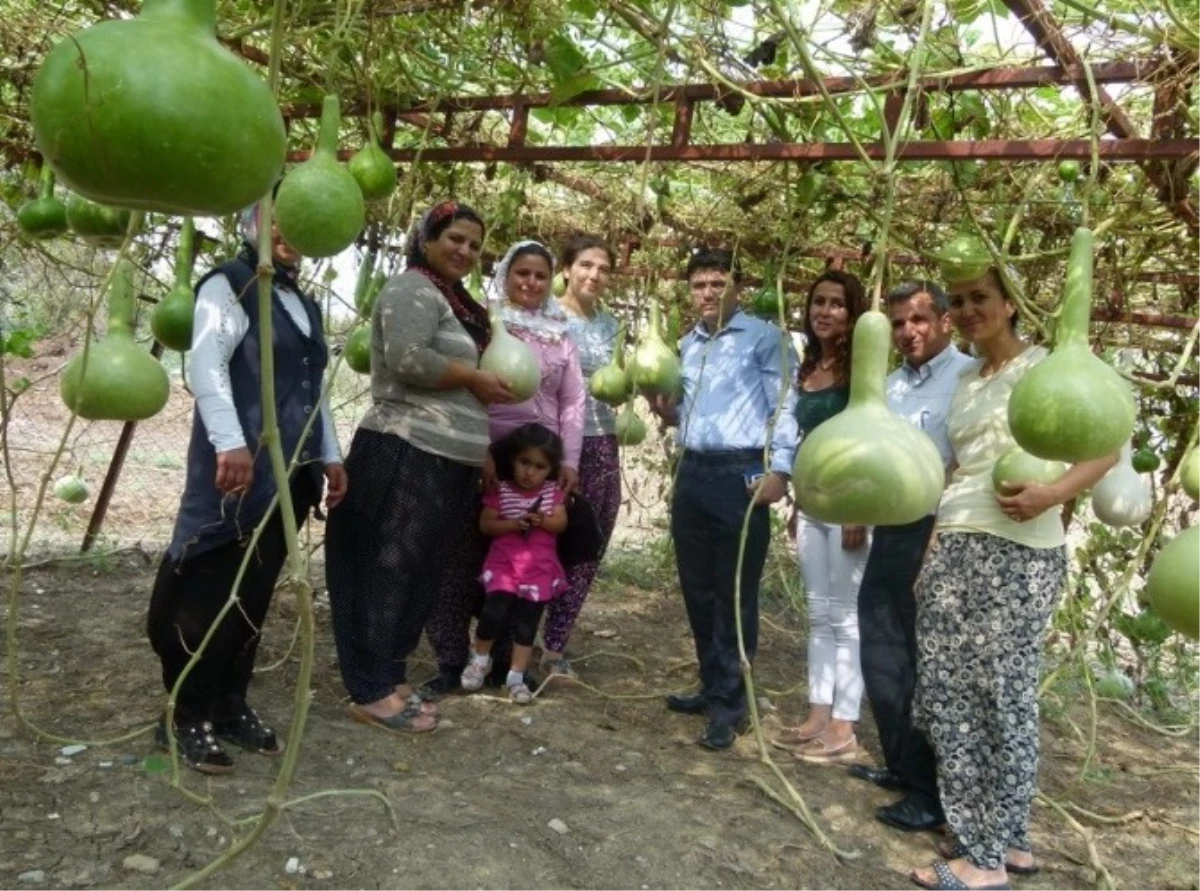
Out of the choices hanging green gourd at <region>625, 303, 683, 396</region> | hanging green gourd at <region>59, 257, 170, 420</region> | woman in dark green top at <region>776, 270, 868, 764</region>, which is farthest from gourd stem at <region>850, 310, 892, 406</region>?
hanging green gourd at <region>625, 303, 683, 396</region>

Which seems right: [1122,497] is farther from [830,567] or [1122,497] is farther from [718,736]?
[718,736]

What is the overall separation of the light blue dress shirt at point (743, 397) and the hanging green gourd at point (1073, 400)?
6.57 feet

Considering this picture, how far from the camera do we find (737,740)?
3764 millimetres

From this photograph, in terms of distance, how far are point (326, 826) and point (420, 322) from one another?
1.39 m

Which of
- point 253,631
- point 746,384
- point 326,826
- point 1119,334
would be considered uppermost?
point 1119,334

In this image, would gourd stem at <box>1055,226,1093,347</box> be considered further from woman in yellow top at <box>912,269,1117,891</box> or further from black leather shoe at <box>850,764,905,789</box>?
black leather shoe at <box>850,764,905,789</box>

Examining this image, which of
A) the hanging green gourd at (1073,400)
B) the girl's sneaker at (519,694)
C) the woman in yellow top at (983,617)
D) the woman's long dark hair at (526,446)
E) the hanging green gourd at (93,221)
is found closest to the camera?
the hanging green gourd at (1073,400)

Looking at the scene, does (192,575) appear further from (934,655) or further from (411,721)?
(934,655)

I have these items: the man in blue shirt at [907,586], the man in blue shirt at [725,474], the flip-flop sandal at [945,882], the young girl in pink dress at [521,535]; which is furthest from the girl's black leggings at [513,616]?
the flip-flop sandal at [945,882]

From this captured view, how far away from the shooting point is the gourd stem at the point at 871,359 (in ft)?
5.28

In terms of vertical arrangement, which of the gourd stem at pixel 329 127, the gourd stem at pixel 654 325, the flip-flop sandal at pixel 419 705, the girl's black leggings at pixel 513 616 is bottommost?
the flip-flop sandal at pixel 419 705

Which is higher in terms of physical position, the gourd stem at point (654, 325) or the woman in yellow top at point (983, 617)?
the gourd stem at point (654, 325)

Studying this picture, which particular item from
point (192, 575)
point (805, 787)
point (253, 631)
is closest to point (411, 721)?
point (253, 631)

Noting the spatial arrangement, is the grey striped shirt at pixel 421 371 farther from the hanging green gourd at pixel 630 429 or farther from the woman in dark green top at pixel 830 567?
the woman in dark green top at pixel 830 567
